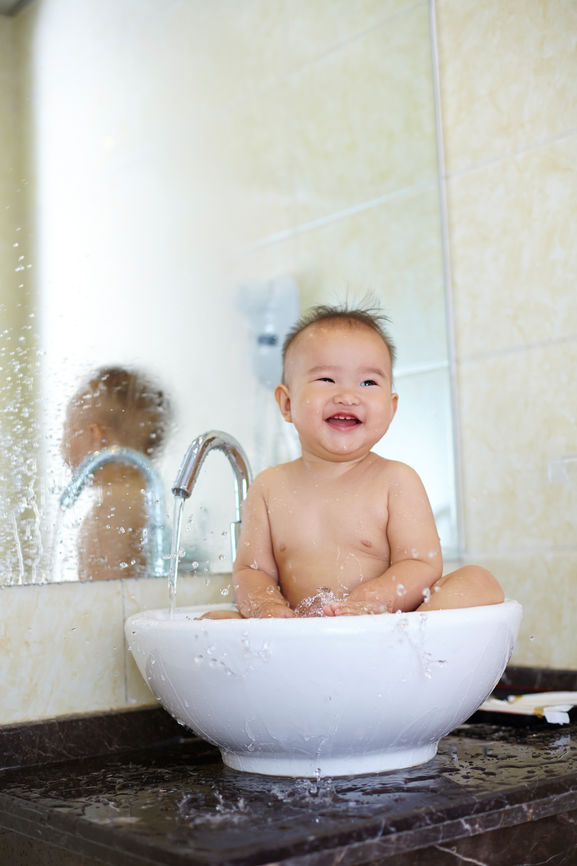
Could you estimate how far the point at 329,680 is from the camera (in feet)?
3.05

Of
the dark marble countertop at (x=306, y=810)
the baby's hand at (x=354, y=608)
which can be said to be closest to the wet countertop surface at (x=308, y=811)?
the dark marble countertop at (x=306, y=810)

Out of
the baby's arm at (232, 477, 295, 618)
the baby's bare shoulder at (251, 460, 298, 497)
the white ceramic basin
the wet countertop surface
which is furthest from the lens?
the baby's bare shoulder at (251, 460, 298, 497)

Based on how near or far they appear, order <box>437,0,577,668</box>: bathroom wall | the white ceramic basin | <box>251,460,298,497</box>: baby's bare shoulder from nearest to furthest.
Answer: the white ceramic basin → <box>251,460,298,497</box>: baby's bare shoulder → <box>437,0,577,668</box>: bathroom wall

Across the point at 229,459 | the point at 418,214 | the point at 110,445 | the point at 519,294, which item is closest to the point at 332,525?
the point at 229,459

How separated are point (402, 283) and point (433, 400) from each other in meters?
Result: 0.22

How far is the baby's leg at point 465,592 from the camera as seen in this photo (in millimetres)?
1073

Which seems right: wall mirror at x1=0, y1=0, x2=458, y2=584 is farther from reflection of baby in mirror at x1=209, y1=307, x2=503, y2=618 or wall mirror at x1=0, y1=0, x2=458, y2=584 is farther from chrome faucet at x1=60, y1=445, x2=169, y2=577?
reflection of baby in mirror at x1=209, y1=307, x2=503, y2=618

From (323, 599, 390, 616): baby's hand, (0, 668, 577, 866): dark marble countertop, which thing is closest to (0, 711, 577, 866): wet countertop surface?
(0, 668, 577, 866): dark marble countertop

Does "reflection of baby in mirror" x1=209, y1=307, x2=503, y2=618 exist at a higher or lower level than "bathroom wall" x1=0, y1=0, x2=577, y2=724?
lower

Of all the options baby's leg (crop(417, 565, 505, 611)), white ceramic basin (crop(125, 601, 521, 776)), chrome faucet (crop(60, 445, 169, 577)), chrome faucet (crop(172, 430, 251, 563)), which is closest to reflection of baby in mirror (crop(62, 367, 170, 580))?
chrome faucet (crop(60, 445, 169, 577))

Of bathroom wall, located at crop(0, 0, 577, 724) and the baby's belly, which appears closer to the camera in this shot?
the baby's belly

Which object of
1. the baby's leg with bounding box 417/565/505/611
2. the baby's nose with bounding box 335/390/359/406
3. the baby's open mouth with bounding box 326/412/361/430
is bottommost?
the baby's leg with bounding box 417/565/505/611

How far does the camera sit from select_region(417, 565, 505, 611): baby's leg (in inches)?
42.3

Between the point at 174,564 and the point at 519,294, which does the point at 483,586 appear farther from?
the point at 519,294
